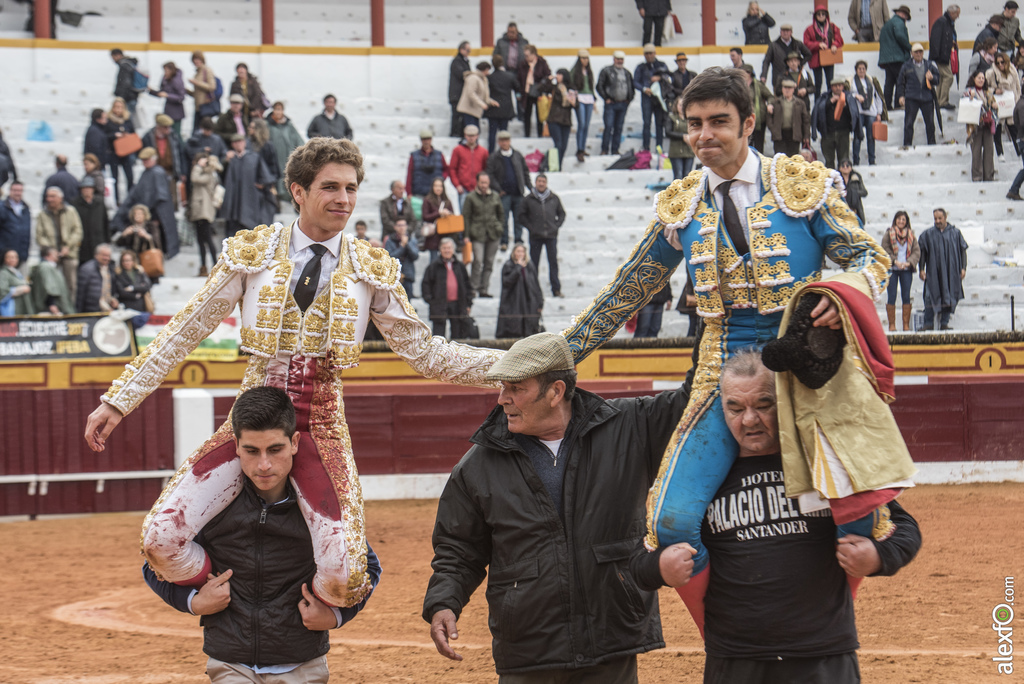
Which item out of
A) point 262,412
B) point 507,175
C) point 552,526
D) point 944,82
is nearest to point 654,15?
point 944,82

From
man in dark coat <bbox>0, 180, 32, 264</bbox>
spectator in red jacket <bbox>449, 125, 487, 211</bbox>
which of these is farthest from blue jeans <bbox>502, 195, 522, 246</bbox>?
man in dark coat <bbox>0, 180, 32, 264</bbox>

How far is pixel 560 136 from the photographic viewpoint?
15578mm

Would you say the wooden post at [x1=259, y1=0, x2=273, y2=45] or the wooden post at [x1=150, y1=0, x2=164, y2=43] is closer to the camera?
the wooden post at [x1=150, y1=0, x2=164, y2=43]

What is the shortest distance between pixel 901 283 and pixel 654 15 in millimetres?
8217

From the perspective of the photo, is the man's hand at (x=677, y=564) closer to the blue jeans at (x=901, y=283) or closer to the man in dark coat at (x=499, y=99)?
the blue jeans at (x=901, y=283)

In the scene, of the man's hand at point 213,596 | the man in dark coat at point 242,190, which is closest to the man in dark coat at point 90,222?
the man in dark coat at point 242,190

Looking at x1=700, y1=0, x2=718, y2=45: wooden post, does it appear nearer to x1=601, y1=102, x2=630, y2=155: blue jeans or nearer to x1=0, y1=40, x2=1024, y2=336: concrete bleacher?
x1=0, y1=40, x2=1024, y2=336: concrete bleacher

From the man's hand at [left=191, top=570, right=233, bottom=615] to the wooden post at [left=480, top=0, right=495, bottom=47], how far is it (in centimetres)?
1682

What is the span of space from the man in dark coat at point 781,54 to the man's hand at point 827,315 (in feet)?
43.6

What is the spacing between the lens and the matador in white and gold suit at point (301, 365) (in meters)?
3.35

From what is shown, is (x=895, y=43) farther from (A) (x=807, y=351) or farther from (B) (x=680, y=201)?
(A) (x=807, y=351)

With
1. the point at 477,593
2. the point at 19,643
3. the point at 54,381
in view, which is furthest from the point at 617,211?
the point at 19,643

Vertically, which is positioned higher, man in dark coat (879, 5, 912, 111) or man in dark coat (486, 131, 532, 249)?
man in dark coat (879, 5, 912, 111)

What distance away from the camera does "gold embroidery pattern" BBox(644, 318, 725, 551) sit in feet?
9.59
